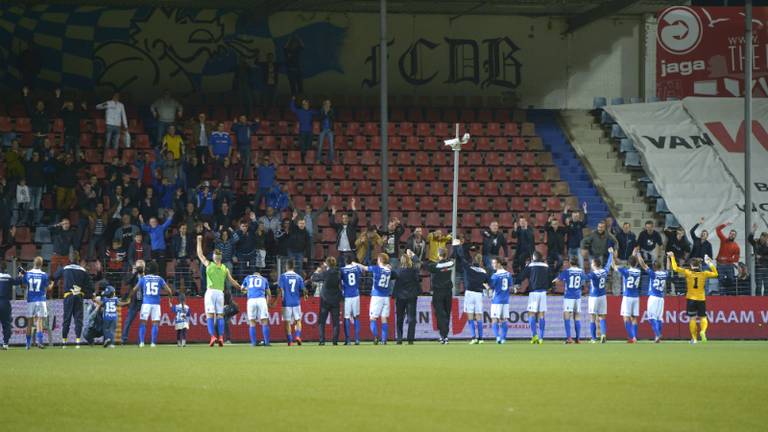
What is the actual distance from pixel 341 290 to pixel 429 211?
848cm

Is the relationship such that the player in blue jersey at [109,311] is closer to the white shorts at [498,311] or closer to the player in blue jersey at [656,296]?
the white shorts at [498,311]

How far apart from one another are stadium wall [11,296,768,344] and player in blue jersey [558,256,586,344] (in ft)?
7.07

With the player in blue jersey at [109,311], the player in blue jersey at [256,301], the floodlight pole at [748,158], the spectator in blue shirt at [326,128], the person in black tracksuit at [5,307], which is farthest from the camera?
the spectator in blue shirt at [326,128]

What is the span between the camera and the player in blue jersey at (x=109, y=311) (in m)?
26.6

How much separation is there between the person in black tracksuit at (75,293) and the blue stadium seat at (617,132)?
2046 centimetres

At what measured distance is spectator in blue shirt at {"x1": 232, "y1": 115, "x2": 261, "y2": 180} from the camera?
35219mm

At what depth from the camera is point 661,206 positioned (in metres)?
38.0

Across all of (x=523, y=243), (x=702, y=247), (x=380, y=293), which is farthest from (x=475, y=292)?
(x=702, y=247)

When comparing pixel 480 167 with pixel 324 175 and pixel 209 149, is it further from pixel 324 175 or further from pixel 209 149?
pixel 209 149

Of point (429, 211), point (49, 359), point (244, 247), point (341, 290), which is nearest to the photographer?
point (49, 359)

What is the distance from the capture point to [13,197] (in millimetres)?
32062

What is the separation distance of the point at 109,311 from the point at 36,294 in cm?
181

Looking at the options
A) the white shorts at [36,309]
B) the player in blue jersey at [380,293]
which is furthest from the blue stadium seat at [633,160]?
the white shorts at [36,309]

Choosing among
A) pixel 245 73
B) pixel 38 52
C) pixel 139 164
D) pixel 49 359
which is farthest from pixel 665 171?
pixel 49 359
